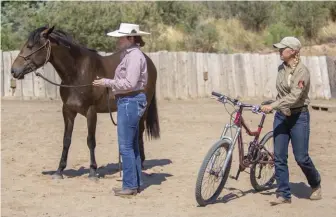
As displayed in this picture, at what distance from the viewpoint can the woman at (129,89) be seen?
762cm

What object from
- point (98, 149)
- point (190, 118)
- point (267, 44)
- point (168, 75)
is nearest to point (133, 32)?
point (98, 149)

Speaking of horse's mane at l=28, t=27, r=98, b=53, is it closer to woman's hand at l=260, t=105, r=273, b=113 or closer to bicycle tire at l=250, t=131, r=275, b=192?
bicycle tire at l=250, t=131, r=275, b=192

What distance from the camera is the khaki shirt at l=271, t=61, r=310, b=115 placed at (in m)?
7.06

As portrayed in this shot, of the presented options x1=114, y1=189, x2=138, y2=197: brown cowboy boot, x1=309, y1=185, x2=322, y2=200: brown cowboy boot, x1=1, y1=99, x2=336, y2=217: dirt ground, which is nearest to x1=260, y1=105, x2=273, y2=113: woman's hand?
x1=1, y1=99, x2=336, y2=217: dirt ground

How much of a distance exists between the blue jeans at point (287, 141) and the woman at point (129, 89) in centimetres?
163

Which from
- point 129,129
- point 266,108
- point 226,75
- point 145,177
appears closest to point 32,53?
point 129,129

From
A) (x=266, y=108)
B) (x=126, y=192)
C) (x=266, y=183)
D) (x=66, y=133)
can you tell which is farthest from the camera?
(x=66, y=133)

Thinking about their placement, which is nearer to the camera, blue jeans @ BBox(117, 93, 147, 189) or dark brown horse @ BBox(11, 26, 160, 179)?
blue jeans @ BBox(117, 93, 147, 189)

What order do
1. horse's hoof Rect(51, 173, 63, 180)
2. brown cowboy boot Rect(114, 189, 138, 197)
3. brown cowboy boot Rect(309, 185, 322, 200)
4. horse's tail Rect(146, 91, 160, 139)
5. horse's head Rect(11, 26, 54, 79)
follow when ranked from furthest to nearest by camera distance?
horse's tail Rect(146, 91, 160, 139), horse's hoof Rect(51, 173, 63, 180), horse's head Rect(11, 26, 54, 79), brown cowboy boot Rect(114, 189, 138, 197), brown cowboy boot Rect(309, 185, 322, 200)

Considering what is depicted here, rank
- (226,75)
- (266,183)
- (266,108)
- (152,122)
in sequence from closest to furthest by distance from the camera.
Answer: (266,108)
(266,183)
(152,122)
(226,75)

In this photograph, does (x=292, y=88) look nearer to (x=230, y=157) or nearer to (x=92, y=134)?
(x=230, y=157)

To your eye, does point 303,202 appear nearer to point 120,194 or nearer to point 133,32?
point 120,194

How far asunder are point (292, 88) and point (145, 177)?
2980 mm

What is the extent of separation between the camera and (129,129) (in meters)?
7.78
